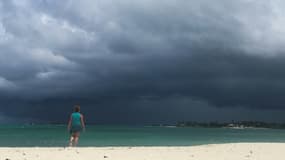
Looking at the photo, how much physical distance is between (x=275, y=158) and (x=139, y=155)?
4943 millimetres

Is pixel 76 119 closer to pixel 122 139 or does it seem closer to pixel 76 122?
pixel 76 122

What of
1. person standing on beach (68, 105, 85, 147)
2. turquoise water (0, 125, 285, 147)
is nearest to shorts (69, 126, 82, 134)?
person standing on beach (68, 105, 85, 147)

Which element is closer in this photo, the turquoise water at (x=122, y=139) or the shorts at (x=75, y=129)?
the shorts at (x=75, y=129)

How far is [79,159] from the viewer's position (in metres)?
14.9

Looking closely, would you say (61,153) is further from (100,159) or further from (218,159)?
(218,159)

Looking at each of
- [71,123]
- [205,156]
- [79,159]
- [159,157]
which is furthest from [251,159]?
[71,123]

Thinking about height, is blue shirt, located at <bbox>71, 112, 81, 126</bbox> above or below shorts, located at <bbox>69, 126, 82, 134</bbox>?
above

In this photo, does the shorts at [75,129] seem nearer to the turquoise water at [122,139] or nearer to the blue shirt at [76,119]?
the blue shirt at [76,119]

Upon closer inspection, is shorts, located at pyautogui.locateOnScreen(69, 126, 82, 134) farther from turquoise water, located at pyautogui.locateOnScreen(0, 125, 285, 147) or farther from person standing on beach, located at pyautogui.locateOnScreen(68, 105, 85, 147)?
turquoise water, located at pyautogui.locateOnScreen(0, 125, 285, 147)

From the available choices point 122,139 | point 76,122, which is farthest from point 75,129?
point 122,139

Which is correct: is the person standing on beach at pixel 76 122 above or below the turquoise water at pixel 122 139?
above

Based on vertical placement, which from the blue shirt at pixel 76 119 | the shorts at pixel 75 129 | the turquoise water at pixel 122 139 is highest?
the blue shirt at pixel 76 119

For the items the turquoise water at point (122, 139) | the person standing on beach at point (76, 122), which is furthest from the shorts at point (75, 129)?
the turquoise water at point (122, 139)

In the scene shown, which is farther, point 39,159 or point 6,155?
point 6,155
